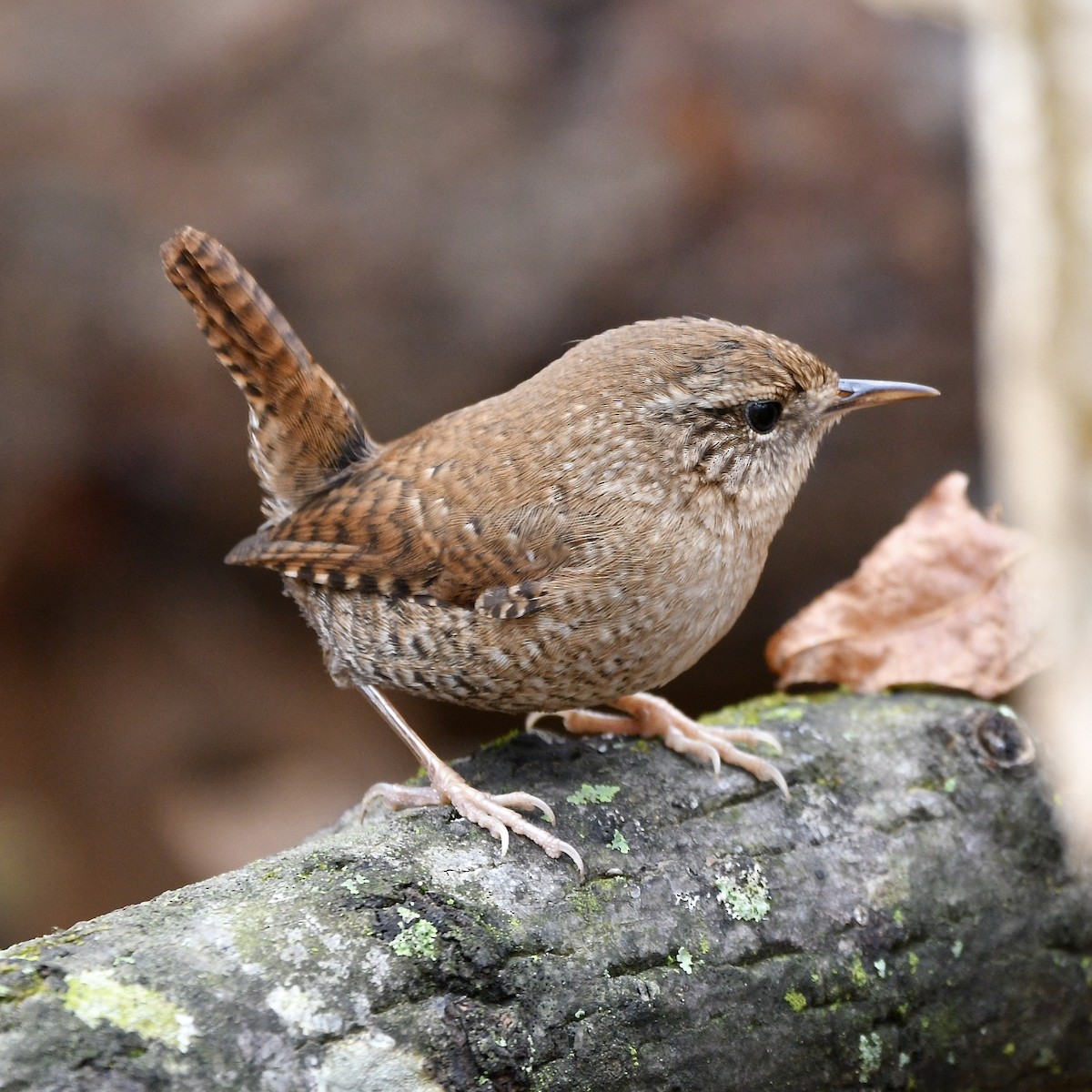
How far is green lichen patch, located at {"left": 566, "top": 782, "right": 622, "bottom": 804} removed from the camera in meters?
2.39

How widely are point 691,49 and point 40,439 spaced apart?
3336 mm

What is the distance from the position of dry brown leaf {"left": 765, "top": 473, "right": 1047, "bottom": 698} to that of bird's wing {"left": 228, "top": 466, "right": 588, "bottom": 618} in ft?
2.64

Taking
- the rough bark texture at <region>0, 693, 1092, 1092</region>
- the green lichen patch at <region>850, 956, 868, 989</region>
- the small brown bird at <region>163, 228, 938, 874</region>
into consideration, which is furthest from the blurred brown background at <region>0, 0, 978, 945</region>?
the green lichen patch at <region>850, 956, 868, 989</region>

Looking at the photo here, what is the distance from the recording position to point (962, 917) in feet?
7.96

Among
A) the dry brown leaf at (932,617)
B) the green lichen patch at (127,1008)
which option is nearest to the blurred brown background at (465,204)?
the dry brown leaf at (932,617)

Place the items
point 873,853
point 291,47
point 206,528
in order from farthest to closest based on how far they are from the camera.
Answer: point 206,528 < point 291,47 < point 873,853

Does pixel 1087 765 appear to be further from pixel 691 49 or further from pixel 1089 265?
pixel 691 49

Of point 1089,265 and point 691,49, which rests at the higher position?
point 691,49

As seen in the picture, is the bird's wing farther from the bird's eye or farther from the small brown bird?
the bird's eye

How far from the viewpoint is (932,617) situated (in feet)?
10.1

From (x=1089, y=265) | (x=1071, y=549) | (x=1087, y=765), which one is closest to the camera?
(x=1087, y=765)

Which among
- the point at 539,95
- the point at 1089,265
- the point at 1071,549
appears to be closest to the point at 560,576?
the point at 1071,549

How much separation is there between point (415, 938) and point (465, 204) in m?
4.03

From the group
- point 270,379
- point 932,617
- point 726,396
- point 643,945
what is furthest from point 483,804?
point 932,617
